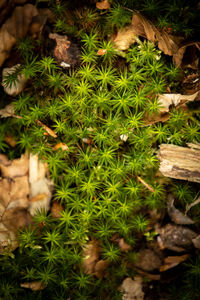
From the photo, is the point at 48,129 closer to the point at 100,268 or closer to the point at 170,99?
the point at 170,99

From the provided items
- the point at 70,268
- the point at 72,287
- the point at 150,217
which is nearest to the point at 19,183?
the point at 70,268

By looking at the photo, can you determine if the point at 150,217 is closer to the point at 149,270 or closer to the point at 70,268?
the point at 149,270

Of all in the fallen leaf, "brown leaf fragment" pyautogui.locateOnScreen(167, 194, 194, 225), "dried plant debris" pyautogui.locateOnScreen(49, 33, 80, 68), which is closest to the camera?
"dried plant debris" pyautogui.locateOnScreen(49, 33, 80, 68)

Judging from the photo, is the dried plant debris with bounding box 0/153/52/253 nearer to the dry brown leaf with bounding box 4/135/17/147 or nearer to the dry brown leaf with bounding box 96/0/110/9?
the dry brown leaf with bounding box 4/135/17/147

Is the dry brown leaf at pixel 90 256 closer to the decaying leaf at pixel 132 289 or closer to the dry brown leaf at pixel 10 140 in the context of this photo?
the decaying leaf at pixel 132 289

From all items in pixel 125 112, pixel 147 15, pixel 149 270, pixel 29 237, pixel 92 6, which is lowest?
pixel 149 270

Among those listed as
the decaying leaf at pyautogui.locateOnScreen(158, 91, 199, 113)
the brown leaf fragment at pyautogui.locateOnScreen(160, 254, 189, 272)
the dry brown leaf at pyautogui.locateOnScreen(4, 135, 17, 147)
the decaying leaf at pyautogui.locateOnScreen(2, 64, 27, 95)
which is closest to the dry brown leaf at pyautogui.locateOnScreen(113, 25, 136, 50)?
the decaying leaf at pyautogui.locateOnScreen(158, 91, 199, 113)

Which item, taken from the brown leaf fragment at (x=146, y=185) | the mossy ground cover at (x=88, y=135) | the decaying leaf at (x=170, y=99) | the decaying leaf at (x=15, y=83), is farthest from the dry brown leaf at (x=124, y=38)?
the brown leaf fragment at (x=146, y=185)
